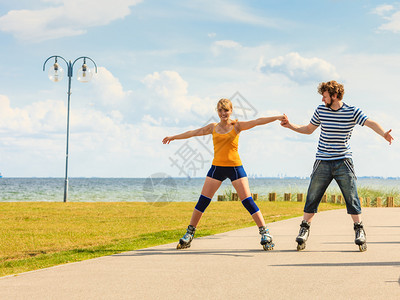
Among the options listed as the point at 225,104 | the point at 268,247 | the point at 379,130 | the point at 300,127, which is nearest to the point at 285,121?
the point at 300,127

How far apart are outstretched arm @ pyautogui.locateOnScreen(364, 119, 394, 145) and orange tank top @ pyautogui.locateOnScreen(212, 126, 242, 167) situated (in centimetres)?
Answer: 178

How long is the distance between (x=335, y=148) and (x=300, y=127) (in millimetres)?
611

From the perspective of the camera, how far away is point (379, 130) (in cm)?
703

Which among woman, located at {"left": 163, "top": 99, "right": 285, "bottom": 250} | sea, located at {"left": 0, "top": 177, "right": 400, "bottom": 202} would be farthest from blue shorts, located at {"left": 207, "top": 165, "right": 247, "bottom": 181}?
sea, located at {"left": 0, "top": 177, "right": 400, "bottom": 202}

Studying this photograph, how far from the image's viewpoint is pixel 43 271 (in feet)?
19.5

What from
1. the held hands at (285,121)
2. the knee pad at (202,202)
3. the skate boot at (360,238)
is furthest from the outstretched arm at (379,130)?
the knee pad at (202,202)

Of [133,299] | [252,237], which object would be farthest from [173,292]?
[252,237]

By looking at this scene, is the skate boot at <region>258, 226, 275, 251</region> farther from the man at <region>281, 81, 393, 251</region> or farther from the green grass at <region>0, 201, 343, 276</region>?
the green grass at <region>0, 201, 343, 276</region>

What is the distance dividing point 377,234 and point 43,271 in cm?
637

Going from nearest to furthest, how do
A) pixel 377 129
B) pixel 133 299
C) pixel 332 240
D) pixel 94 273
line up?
pixel 133 299, pixel 94 273, pixel 377 129, pixel 332 240

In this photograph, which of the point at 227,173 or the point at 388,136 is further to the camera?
the point at 227,173

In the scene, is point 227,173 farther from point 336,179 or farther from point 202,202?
point 336,179

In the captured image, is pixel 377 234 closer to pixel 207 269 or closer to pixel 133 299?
pixel 207 269

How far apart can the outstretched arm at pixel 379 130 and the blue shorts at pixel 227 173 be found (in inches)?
70.8
